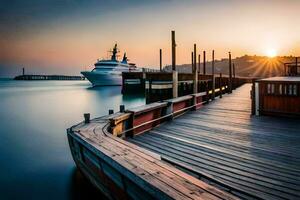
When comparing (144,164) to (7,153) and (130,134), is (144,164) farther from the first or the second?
(7,153)

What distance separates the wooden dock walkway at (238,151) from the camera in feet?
12.8

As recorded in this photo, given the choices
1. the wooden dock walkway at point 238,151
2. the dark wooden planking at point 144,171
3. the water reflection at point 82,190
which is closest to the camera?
the dark wooden planking at point 144,171

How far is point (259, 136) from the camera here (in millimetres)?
7035

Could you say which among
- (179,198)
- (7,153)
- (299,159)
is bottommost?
(7,153)

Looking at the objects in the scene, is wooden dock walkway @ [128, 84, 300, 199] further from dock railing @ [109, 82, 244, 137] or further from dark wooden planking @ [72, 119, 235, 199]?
dark wooden planking @ [72, 119, 235, 199]

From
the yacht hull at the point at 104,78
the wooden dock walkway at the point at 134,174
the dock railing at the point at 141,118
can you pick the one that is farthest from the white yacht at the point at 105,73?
the wooden dock walkway at the point at 134,174

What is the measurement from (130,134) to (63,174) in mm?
4147

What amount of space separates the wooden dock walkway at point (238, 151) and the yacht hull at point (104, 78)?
7113 cm

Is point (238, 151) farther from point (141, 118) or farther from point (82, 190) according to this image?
point (82, 190)

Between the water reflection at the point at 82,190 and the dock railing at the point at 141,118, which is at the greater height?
the dock railing at the point at 141,118

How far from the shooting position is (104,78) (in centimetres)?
7869

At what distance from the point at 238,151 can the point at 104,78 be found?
2980 inches

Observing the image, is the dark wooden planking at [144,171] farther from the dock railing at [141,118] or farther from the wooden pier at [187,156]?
the dock railing at [141,118]

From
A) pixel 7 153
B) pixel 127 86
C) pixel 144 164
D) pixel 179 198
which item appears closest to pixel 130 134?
pixel 144 164
